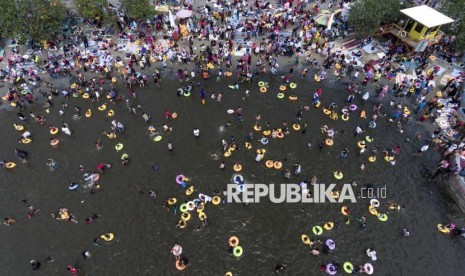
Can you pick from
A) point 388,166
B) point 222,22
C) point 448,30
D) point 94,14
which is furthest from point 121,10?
point 448,30

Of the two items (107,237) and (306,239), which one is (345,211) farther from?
(107,237)

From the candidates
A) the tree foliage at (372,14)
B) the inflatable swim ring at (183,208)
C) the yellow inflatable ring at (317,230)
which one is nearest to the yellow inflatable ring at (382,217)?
the yellow inflatable ring at (317,230)

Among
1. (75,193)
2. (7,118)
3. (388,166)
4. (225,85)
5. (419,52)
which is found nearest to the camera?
(75,193)

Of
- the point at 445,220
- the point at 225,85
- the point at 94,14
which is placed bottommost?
the point at 445,220

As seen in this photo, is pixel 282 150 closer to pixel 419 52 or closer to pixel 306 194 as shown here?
pixel 306 194

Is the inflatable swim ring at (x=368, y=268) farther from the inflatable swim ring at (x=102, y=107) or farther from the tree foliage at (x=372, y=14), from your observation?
the tree foliage at (x=372, y=14)

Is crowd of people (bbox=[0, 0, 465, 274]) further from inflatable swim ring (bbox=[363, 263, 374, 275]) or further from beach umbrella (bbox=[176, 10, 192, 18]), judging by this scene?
inflatable swim ring (bbox=[363, 263, 374, 275])
